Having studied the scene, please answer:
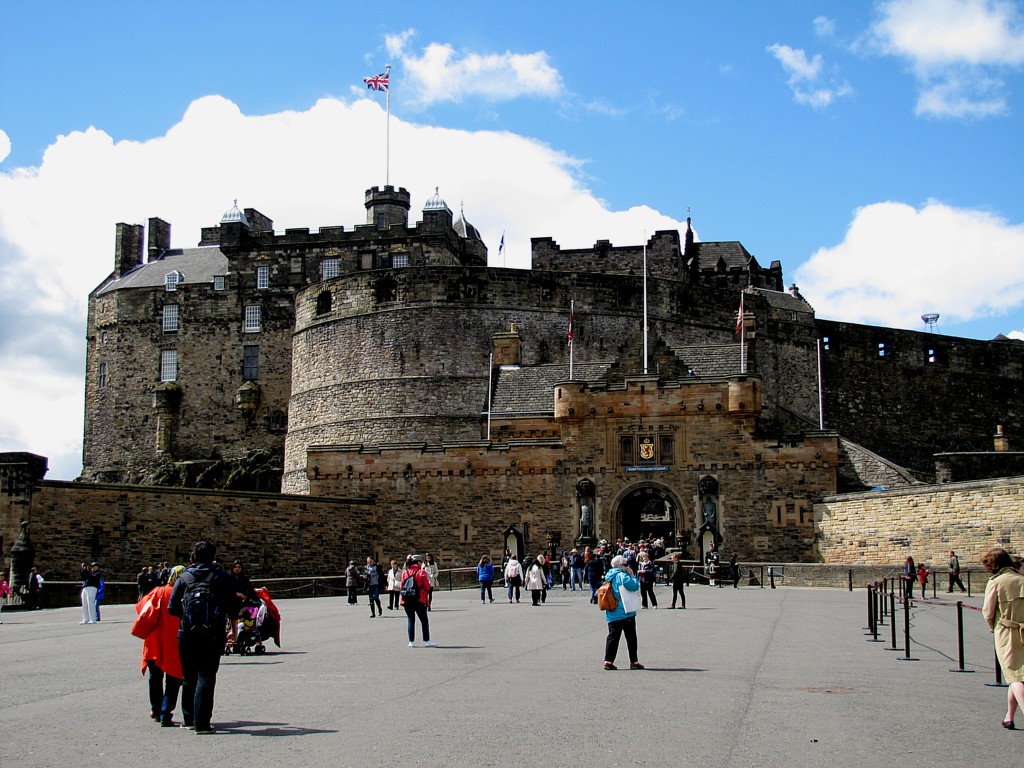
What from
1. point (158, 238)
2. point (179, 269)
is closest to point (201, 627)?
point (179, 269)

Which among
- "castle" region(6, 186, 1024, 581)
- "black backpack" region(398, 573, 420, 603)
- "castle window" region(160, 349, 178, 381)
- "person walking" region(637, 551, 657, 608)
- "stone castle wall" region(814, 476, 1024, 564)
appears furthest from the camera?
"castle window" region(160, 349, 178, 381)

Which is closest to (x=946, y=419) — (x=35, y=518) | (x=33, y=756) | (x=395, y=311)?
(x=395, y=311)

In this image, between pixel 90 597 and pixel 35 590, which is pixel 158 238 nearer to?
pixel 35 590

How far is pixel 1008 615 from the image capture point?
29.6ft

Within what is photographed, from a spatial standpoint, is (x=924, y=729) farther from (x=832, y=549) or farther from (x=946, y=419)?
(x=946, y=419)

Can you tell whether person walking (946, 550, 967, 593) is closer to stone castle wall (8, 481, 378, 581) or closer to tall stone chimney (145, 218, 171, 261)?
stone castle wall (8, 481, 378, 581)

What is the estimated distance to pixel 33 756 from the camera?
7625mm

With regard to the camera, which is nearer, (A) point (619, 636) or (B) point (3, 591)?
(A) point (619, 636)

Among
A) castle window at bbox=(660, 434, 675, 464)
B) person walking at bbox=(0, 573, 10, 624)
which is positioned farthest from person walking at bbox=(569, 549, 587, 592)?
person walking at bbox=(0, 573, 10, 624)

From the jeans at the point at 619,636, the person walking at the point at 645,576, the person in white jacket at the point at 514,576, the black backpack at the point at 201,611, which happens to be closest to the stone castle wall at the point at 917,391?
the person in white jacket at the point at 514,576

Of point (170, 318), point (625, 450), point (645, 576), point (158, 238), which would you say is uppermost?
point (158, 238)

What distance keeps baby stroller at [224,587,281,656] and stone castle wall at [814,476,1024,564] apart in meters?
18.3

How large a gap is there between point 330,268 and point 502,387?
15035mm

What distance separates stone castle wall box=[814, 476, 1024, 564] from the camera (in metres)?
27.5
